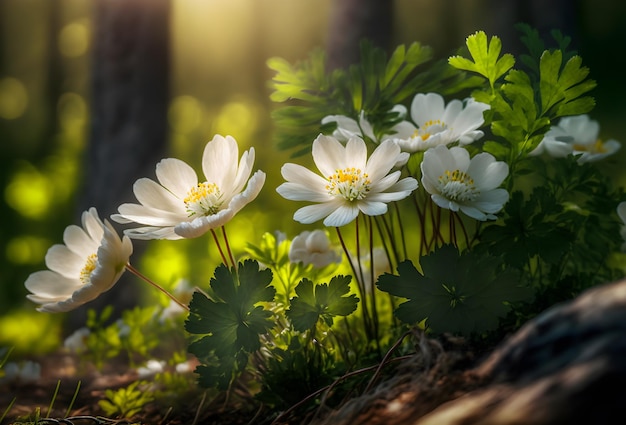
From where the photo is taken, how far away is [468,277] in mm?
1262

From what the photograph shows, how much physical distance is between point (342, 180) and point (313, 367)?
0.43 m

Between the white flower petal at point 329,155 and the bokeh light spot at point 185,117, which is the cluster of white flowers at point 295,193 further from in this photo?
the bokeh light spot at point 185,117

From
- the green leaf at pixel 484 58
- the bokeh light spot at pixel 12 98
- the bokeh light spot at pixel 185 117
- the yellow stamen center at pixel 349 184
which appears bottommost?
the yellow stamen center at pixel 349 184

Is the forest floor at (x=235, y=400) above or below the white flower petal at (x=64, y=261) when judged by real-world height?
below

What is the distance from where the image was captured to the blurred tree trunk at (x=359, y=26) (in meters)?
3.12

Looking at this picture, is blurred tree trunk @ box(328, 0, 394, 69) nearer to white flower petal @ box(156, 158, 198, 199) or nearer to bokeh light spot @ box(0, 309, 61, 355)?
white flower petal @ box(156, 158, 198, 199)

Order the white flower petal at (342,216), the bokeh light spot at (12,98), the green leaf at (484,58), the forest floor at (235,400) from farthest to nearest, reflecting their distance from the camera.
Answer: the bokeh light spot at (12,98) < the green leaf at (484,58) < the white flower petal at (342,216) < the forest floor at (235,400)

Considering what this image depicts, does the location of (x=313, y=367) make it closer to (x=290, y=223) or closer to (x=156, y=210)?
(x=156, y=210)

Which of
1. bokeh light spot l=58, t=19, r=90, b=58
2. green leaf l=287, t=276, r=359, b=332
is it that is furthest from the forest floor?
bokeh light spot l=58, t=19, r=90, b=58

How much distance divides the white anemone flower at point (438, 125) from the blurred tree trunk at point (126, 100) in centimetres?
209

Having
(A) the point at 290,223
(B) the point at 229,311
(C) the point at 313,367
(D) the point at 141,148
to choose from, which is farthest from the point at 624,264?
(D) the point at 141,148

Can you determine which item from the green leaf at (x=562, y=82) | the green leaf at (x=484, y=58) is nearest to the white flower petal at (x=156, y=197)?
the green leaf at (x=484, y=58)

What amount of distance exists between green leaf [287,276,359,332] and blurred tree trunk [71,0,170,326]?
2.31m

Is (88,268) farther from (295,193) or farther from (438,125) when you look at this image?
(438,125)
